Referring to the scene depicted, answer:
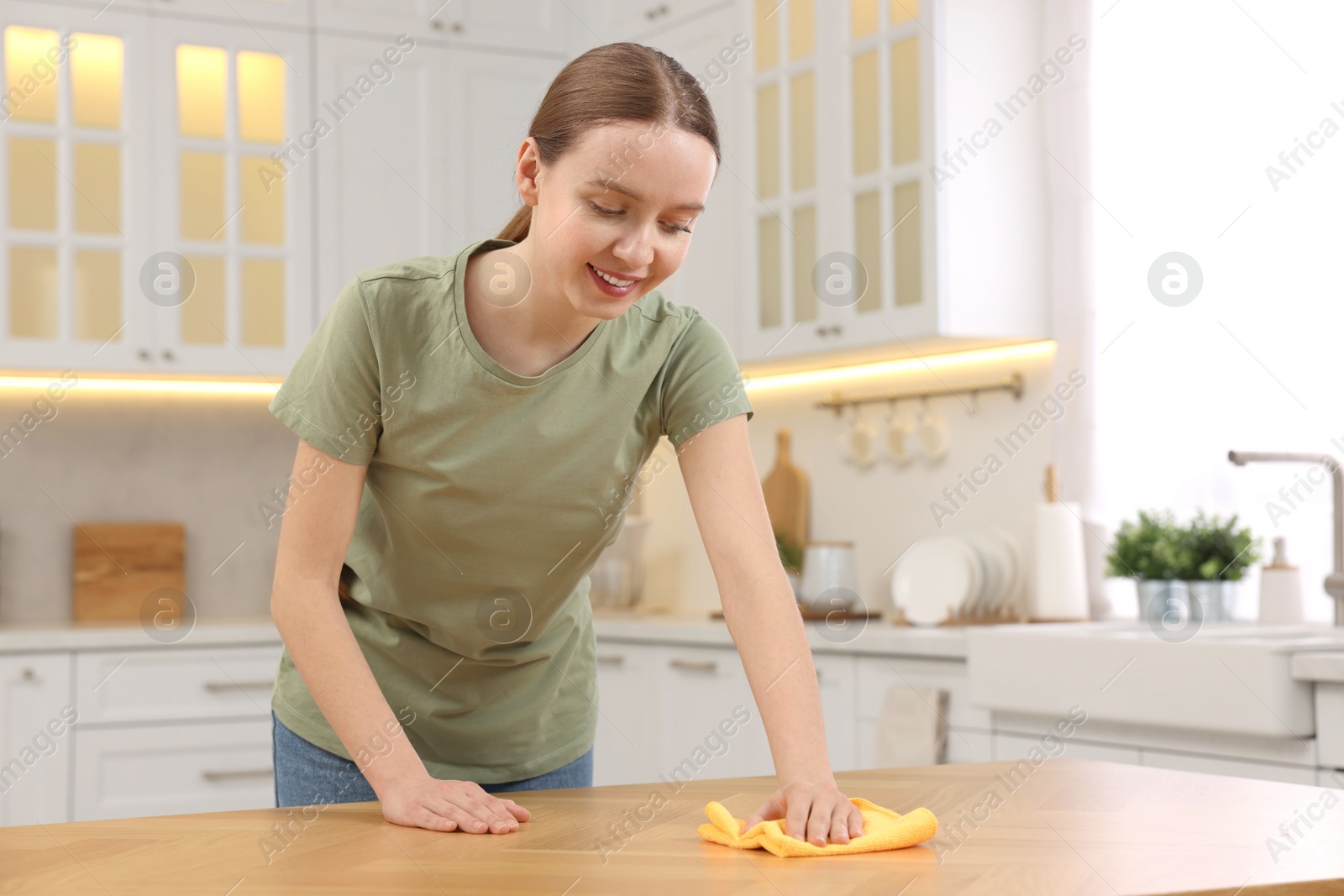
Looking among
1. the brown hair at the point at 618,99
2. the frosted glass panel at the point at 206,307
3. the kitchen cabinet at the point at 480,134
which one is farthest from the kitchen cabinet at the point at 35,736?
the brown hair at the point at 618,99

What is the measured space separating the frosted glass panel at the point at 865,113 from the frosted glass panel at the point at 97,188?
5.98ft

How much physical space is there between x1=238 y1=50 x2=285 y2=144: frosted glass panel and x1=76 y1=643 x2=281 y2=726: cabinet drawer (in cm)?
133

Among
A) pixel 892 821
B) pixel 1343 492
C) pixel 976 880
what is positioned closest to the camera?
pixel 976 880

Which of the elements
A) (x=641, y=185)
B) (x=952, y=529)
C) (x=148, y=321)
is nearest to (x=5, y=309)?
(x=148, y=321)

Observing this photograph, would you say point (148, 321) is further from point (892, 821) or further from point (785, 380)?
point (892, 821)

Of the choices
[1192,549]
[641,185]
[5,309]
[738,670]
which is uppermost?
[5,309]

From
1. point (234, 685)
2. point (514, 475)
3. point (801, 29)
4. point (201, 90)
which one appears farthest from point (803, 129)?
point (514, 475)

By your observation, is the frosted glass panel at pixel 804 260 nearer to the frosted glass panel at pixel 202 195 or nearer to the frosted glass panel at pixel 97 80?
the frosted glass panel at pixel 202 195

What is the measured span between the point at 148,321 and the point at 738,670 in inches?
67.4

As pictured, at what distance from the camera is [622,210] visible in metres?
1.09

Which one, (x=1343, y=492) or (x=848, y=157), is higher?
(x=848, y=157)

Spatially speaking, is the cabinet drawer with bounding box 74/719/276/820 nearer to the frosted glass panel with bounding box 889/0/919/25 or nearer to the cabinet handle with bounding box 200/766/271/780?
the cabinet handle with bounding box 200/766/271/780

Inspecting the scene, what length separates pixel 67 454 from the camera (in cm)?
382

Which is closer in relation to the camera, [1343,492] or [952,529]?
[1343,492]
